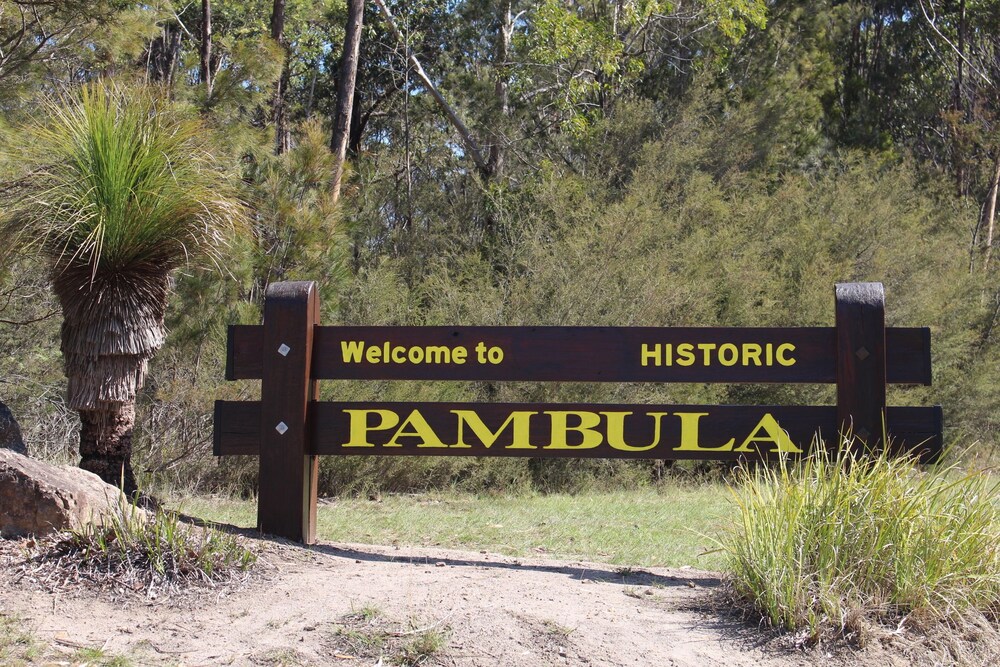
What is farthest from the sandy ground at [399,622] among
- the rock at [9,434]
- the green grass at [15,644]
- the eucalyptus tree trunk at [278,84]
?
the eucalyptus tree trunk at [278,84]

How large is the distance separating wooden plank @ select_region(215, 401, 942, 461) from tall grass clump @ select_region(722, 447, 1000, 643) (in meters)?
1.10

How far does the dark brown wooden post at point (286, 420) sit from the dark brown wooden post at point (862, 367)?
327 cm

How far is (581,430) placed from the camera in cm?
606

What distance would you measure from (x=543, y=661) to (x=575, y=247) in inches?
424

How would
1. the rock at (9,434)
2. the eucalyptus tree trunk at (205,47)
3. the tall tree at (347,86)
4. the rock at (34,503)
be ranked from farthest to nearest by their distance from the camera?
the tall tree at (347,86)
the eucalyptus tree trunk at (205,47)
the rock at (9,434)
the rock at (34,503)

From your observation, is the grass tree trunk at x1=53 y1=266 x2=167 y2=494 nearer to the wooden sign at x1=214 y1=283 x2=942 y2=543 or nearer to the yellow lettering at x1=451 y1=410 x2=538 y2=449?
the wooden sign at x1=214 y1=283 x2=942 y2=543

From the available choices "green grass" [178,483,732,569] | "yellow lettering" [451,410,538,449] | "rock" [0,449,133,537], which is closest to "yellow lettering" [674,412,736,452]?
"green grass" [178,483,732,569]

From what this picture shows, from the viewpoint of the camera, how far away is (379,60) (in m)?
24.1

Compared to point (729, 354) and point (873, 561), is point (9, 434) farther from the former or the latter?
point (873, 561)

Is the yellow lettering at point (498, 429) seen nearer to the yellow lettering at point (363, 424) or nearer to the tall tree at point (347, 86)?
the yellow lettering at point (363, 424)

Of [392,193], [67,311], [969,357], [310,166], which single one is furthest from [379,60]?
[67,311]

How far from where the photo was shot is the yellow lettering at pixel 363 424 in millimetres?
6094

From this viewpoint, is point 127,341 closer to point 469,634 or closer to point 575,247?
point 469,634

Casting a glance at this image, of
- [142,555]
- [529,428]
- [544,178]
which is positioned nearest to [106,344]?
[142,555]
